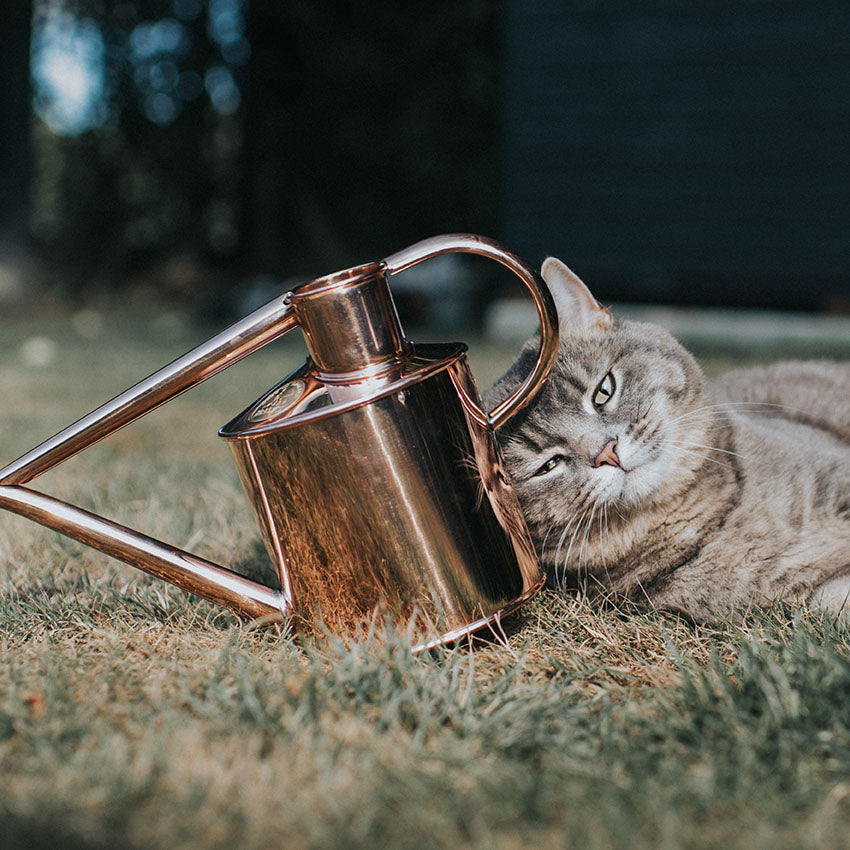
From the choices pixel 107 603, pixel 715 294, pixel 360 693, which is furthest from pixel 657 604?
pixel 715 294

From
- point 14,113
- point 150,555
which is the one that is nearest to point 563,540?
point 150,555

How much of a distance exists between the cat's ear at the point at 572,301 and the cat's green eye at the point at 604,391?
0.53ft

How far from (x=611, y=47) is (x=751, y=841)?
6496 mm

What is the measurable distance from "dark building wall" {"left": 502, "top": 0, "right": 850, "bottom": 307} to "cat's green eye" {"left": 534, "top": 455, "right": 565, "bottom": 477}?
16.8 ft

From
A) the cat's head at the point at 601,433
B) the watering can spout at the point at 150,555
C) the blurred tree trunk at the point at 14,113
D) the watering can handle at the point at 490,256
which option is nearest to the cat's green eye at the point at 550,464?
the cat's head at the point at 601,433

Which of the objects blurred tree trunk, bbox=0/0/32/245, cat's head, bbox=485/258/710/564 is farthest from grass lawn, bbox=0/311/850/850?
blurred tree trunk, bbox=0/0/32/245

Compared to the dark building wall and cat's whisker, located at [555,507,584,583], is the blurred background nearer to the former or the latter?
the dark building wall

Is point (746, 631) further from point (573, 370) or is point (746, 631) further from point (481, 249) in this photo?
point (481, 249)

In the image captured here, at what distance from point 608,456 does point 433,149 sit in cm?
1048

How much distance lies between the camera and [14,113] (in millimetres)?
8383

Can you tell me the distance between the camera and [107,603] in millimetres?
1414

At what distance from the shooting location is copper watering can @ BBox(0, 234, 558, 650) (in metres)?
1.11

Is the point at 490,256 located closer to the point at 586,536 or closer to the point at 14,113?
the point at 586,536

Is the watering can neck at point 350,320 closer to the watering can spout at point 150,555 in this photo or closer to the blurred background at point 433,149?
the watering can spout at point 150,555
